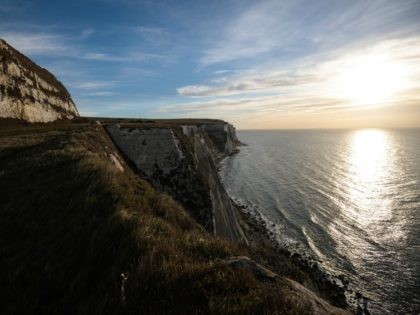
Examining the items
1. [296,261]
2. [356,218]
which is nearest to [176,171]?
[296,261]

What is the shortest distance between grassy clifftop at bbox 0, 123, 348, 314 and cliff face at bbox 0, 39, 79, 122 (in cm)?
3513

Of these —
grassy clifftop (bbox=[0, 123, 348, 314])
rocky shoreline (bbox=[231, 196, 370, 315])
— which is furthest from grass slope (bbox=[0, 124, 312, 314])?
rocky shoreline (bbox=[231, 196, 370, 315])

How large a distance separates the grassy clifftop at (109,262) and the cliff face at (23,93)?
3513cm

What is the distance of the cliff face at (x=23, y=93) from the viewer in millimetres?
38406

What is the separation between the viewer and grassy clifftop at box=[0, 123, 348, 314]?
4375 millimetres

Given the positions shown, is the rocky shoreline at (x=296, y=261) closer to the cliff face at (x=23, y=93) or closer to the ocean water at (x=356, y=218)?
the ocean water at (x=356, y=218)

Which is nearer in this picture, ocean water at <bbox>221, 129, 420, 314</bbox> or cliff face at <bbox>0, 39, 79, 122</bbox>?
ocean water at <bbox>221, 129, 420, 314</bbox>

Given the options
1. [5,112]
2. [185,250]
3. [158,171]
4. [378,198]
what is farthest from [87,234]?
[378,198]

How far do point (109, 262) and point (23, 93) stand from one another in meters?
46.1

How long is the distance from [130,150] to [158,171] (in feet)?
15.4

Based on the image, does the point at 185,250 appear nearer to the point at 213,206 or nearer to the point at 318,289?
the point at 213,206

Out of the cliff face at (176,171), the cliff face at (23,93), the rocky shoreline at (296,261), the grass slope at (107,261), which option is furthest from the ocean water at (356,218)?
the cliff face at (23,93)

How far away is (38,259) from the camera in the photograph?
6691mm

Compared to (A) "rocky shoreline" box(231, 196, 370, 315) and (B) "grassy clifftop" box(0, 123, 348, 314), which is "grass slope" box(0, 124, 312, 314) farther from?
(A) "rocky shoreline" box(231, 196, 370, 315)
